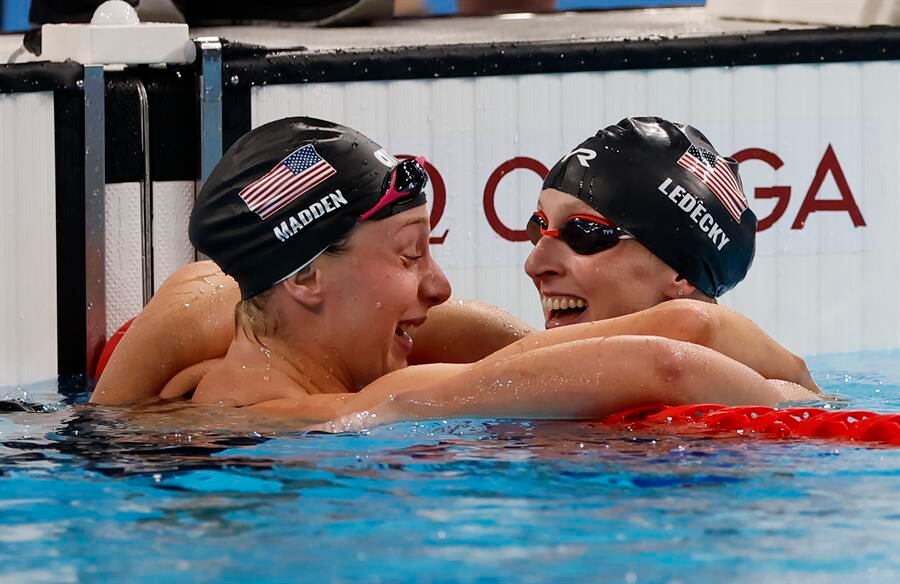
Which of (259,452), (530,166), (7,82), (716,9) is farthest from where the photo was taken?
(716,9)

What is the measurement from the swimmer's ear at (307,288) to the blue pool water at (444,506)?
0.36 meters

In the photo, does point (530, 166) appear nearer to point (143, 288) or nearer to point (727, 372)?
point (143, 288)

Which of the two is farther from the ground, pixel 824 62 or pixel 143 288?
pixel 824 62

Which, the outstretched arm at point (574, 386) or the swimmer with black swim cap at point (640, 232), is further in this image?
the swimmer with black swim cap at point (640, 232)

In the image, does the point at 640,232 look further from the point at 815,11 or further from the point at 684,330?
the point at 815,11

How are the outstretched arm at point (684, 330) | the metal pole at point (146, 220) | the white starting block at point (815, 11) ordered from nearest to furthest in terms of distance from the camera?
the outstretched arm at point (684, 330) → the metal pole at point (146, 220) → the white starting block at point (815, 11)

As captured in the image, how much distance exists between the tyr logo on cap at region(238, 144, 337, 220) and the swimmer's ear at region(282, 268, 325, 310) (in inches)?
5.7

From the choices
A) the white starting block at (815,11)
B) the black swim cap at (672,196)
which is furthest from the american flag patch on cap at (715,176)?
the white starting block at (815,11)

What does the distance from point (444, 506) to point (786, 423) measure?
728 mm

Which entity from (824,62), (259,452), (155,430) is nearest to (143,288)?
(155,430)

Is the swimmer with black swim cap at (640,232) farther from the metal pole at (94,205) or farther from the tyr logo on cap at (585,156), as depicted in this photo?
the metal pole at (94,205)

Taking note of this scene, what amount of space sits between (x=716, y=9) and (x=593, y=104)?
Result: 5.55 feet

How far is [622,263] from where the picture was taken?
350cm

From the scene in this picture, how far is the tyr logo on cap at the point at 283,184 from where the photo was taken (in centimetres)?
324
